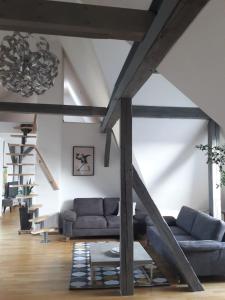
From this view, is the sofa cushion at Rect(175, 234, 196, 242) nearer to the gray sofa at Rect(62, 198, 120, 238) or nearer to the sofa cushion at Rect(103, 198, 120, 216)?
the gray sofa at Rect(62, 198, 120, 238)

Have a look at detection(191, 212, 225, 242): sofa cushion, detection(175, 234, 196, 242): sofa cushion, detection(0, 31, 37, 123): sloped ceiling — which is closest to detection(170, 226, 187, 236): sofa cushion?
detection(175, 234, 196, 242): sofa cushion

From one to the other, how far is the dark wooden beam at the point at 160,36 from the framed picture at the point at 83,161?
4.08 metres

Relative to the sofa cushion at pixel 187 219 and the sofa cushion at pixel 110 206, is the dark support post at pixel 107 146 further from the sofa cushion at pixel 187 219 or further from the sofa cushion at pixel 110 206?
the sofa cushion at pixel 187 219

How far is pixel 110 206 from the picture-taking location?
6723 mm

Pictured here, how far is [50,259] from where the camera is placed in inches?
182

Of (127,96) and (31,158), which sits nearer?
(127,96)

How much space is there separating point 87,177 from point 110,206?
3.00 ft

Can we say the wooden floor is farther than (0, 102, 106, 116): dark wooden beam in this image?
No

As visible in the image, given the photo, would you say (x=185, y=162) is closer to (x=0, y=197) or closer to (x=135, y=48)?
(x=135, y=48)

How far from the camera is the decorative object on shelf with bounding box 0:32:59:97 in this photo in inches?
120

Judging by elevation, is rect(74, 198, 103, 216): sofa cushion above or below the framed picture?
below

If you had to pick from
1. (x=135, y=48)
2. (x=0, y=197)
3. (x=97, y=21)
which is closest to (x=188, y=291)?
(x=135, y=48)

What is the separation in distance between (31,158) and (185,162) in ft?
22.0

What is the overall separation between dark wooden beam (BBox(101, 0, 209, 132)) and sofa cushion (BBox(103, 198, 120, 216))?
4224 mm
